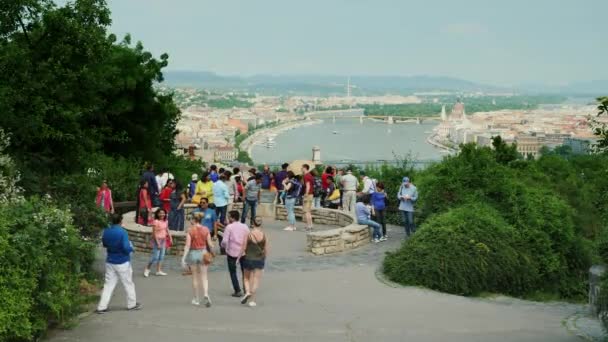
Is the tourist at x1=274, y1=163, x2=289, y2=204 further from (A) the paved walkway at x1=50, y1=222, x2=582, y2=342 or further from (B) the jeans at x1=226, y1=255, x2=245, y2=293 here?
(B) the jeans at x1=226, y1=255, x2=245, y2=293

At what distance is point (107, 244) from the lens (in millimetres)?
10156

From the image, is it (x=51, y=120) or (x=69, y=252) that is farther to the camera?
(x=51, y=120)

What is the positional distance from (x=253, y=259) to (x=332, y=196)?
902 cm

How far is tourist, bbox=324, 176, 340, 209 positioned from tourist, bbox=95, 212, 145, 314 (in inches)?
384

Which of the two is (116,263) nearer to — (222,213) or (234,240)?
(234,240)

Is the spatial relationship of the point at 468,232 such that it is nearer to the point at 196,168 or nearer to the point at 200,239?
the point at 200,239

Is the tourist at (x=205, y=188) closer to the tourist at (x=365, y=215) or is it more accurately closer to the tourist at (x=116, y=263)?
the tourist at (x=365, y=215)

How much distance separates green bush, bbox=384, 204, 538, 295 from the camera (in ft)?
39.8

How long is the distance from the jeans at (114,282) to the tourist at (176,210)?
5563 mm

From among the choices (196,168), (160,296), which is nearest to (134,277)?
(160,296)

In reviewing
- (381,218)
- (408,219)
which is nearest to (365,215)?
(381,218)

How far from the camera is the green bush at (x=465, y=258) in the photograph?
1214 centimetres

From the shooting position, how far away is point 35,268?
27.7 ft

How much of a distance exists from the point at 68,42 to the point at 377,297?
5934mm
